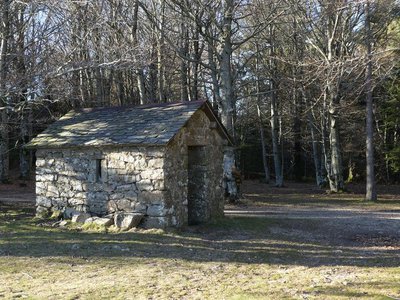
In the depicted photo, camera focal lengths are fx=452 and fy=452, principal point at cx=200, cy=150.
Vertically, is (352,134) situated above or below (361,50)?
below

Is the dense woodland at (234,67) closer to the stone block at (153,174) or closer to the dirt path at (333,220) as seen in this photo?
the dirt path at (333,220)

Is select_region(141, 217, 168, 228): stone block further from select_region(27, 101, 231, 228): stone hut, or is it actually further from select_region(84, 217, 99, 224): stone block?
select_region(84, 217, 99, 224): stone block

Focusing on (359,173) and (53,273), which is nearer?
(53,273)

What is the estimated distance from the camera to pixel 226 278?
261 inches

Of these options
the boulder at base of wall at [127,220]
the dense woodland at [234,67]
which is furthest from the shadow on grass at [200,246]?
the dense woodland at [234,67]

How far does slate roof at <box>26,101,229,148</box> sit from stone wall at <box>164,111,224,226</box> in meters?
0.30

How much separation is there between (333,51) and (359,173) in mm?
14507

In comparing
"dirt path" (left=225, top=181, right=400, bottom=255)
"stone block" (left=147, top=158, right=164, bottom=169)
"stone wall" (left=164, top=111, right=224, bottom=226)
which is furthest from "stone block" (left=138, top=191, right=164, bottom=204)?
"dirt path" (left=225, top=181, right=400, bottom=255)

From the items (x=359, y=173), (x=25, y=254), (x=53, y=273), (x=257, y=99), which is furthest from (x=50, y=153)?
(x=359, y=173)

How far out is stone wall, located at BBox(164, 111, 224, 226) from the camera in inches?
416

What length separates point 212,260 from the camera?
26.0 feet

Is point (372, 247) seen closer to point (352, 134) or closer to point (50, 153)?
point (50, 153)

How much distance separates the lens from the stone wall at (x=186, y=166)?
1057cm

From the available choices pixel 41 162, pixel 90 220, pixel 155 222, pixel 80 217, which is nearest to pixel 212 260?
pixel 155 222
